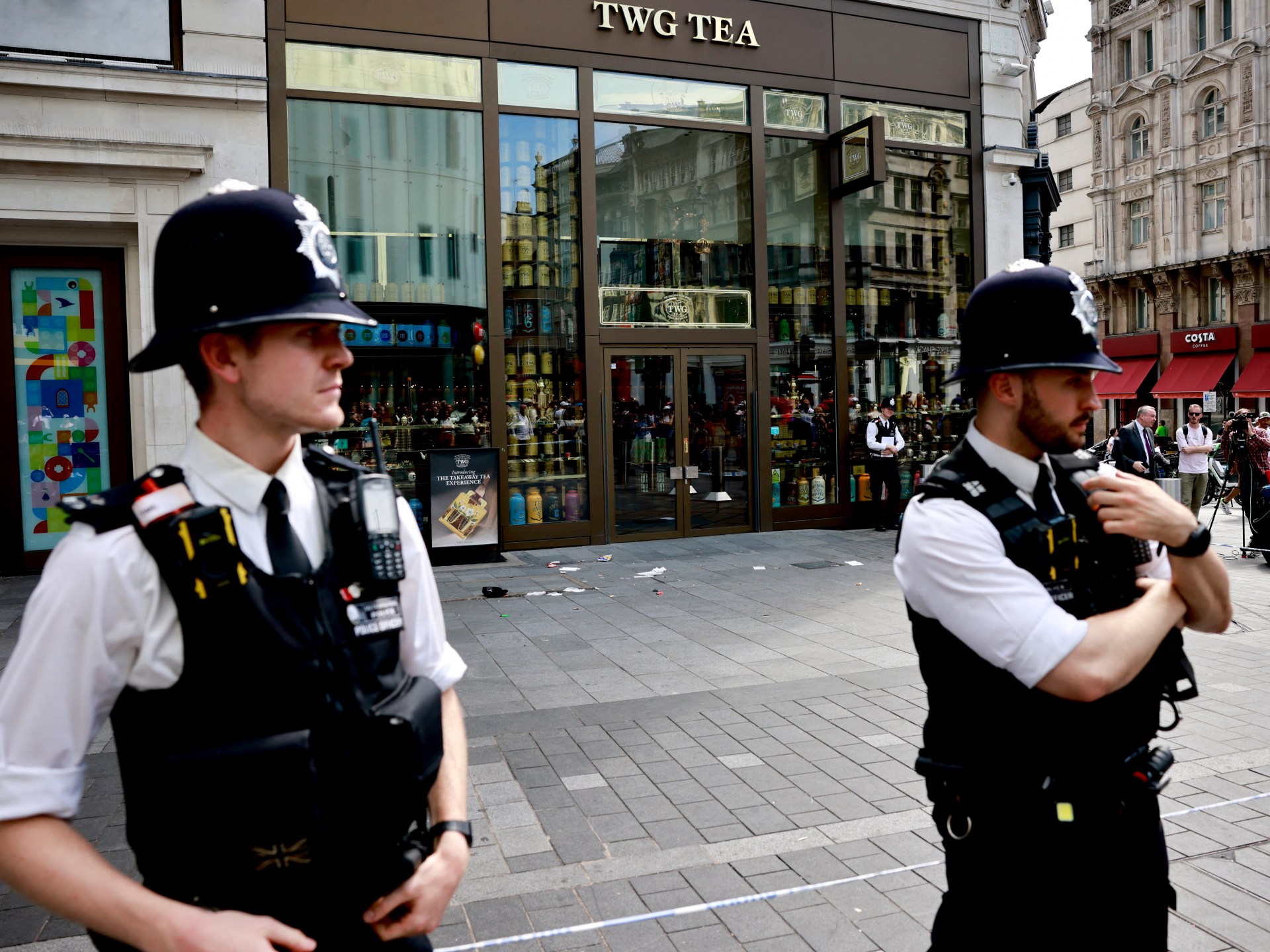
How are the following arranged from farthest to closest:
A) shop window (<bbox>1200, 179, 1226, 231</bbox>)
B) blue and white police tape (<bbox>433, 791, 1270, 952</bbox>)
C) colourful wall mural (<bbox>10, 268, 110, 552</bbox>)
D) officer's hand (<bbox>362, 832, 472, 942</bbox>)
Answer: shop window (<bbox>1200, 179, 1226, 231</bbox>) → colourful wall mural (<bbox>10, 268, 110, 552</bbox>) → blue and white police tape (<bbox>433, 791, 1270, 952</bbox>) → officer's hand (<bbox>362, 832, 472, 942</bbox>)

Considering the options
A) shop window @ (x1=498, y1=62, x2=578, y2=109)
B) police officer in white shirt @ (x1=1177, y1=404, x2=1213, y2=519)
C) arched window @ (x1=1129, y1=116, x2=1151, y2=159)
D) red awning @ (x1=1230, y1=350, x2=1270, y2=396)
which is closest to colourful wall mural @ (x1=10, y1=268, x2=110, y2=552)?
shop window @ (x1=498, y1=62, x2=578, y2=109)

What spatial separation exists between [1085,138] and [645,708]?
172 feet

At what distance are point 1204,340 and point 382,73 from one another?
37.4m

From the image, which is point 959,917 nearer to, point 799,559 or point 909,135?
point 799,559

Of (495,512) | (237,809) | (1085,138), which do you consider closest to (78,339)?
(495,512)

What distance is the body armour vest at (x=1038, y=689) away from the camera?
207 centimetres

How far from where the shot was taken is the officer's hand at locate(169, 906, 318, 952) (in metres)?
1.43

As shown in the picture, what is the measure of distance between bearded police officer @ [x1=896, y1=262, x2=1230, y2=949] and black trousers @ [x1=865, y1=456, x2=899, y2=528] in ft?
40.3

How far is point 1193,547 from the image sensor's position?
1.98 meters

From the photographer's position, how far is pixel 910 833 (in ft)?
14.0

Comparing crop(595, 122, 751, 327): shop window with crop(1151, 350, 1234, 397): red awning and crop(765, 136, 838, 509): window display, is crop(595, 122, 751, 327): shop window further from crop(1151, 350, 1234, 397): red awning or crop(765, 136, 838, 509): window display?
crop(1151, 350, 1234, 397): red awning

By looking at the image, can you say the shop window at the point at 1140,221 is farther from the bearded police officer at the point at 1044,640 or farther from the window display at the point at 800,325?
the bearded police officer at the point at 1044,640

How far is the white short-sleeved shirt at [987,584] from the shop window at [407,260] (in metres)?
10.0

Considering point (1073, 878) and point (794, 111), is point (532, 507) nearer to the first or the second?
point (794, 111)
